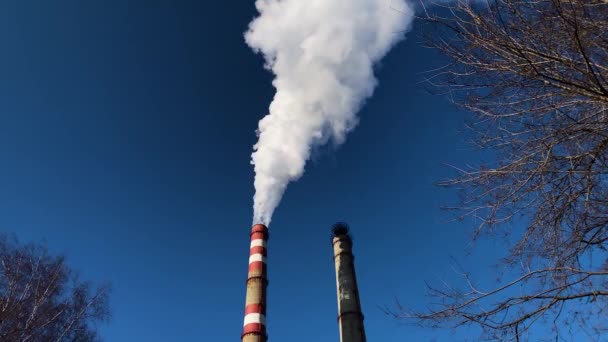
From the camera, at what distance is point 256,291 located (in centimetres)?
1641

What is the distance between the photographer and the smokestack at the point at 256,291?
15016 mm

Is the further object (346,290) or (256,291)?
(256,291)

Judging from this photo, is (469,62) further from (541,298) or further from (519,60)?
(541,298)

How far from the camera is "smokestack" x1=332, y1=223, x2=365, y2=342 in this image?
15.0 m

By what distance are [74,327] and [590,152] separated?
1391cm

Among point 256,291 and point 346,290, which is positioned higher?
point 256,291

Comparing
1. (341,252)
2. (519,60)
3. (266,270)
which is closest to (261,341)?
(266,270)

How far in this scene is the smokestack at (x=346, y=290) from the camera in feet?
49.3

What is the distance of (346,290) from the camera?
53.4ft

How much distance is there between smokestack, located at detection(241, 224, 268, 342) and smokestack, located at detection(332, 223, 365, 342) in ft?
9.76

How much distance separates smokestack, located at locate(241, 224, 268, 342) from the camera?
1502 cm

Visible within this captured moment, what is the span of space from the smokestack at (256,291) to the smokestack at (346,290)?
298 centimetres

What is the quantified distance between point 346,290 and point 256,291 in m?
3.57

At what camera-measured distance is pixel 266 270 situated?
17531 mm
